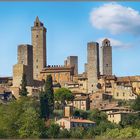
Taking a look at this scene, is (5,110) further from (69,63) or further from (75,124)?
(69,63)

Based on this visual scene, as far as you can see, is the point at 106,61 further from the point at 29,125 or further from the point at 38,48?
the point at 29,125

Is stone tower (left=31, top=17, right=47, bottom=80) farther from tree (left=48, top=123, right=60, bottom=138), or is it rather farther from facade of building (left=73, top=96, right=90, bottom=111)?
tree (left=48, top=123, right=60, bottom=138)

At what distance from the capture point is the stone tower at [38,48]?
6469 centimetres

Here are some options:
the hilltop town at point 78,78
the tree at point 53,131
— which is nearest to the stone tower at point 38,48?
the hilltop town at point 78,78

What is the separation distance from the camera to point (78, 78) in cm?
6181

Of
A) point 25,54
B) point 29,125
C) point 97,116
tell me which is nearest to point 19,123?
point 29,125

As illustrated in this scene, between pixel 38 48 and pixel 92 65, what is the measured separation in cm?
683

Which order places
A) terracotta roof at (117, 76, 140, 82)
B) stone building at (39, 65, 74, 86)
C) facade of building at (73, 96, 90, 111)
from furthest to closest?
stone building at (39, 65, 74, 86) < terracotta roof at (117, 76, 140, 82) < facade of building at (73, 96, 90, 111)

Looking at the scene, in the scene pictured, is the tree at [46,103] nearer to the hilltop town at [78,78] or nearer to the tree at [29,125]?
the hilltop town at [78,78]

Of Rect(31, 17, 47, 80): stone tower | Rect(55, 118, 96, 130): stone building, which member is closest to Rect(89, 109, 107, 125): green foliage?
Rect(55, 118, 96, 130): stone building

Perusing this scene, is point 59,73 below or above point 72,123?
above

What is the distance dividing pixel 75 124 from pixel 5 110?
197 inches

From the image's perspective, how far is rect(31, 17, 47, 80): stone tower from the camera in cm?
6469

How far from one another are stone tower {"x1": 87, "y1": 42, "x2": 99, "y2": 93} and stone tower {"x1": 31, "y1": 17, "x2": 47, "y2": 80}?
18.0ft
